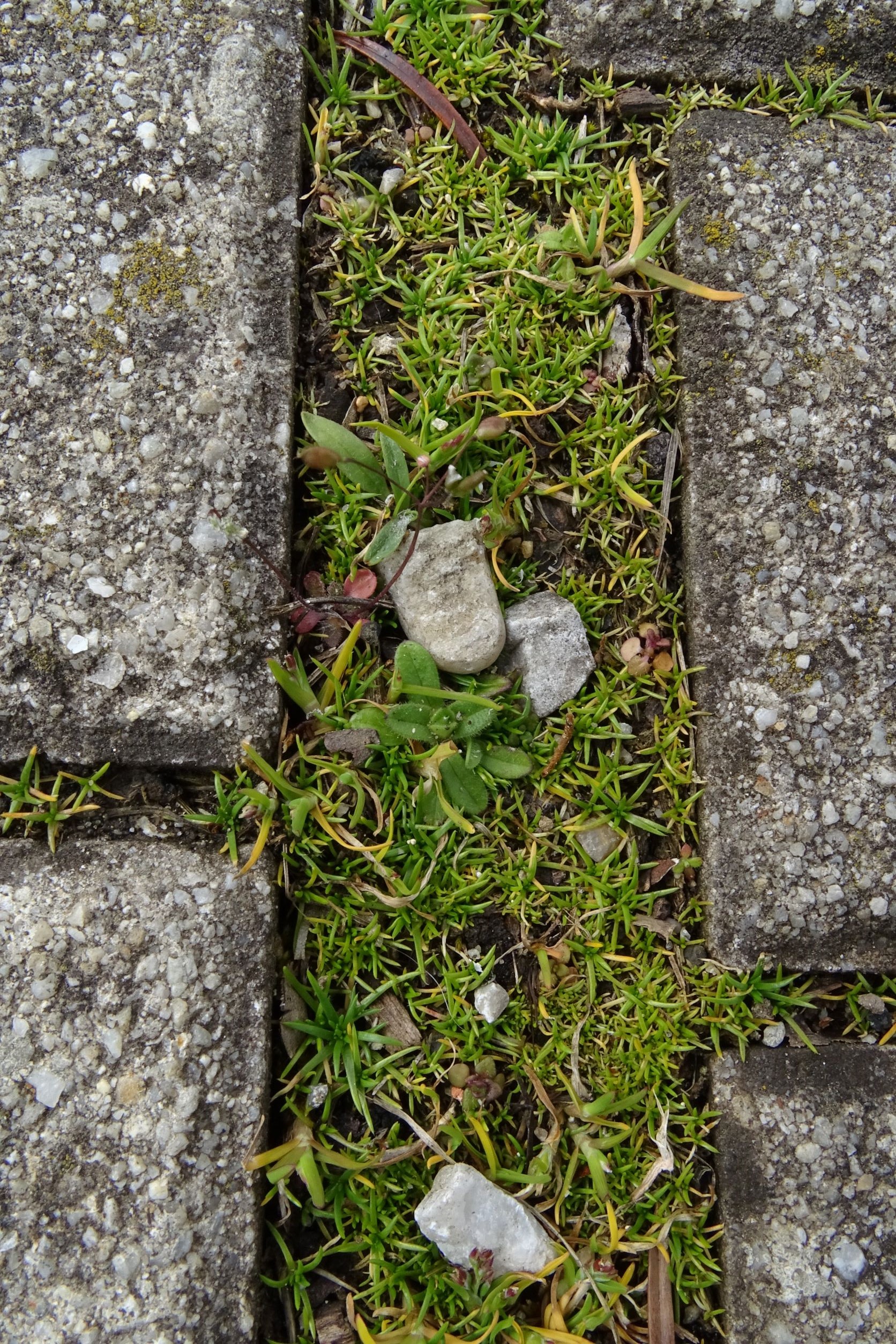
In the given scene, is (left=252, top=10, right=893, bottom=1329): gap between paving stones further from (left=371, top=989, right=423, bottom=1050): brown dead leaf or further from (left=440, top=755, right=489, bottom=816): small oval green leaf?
(left=440, top=755, right=489, bottom=816): small oval green leaf

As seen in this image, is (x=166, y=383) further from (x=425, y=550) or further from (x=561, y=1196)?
(x=561, y=1196)

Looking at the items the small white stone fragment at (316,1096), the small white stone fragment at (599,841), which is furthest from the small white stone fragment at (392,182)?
the small white stone fragment at (316,1096)

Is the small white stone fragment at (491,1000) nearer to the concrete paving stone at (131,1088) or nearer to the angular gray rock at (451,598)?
the concrete paving stone at (131,1088)

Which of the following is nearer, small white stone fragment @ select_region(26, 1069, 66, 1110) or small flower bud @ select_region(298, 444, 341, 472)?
small white stone fragment @ select_region(26, 1069, 66, 1110)

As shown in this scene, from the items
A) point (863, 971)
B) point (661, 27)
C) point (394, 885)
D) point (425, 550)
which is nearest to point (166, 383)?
point (425, 550)

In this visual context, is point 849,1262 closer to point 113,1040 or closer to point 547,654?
point 547,654

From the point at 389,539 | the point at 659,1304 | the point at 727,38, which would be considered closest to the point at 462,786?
the point at 389,539

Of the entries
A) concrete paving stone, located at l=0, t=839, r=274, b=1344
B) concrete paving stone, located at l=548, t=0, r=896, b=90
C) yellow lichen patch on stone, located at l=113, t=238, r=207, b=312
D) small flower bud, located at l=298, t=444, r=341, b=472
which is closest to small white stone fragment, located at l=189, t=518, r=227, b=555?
small flower bud, located at l=298, t=444, r=341, b=472
